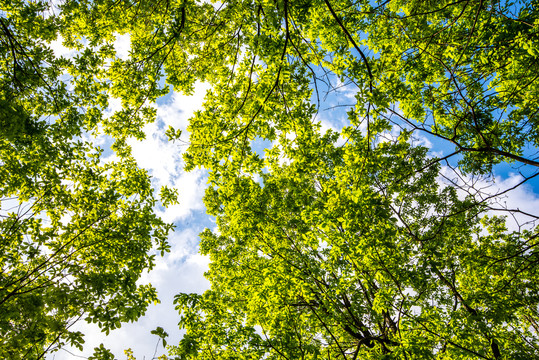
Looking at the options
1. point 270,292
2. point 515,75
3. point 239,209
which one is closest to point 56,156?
point 239,209

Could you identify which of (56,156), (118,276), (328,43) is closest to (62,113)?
(56,156)

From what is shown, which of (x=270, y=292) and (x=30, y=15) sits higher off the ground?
(x=30, y=15)

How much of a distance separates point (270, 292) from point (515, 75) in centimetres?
798

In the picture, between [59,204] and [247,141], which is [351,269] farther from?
[59,204]

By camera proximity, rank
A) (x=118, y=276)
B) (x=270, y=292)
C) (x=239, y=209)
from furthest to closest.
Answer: (x=239, y=209) < (x=270, y=292) < (x=118, y=276)

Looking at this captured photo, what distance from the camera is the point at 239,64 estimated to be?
5.69 metres

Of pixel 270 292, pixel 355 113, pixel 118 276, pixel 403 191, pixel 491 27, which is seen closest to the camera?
pixel 355 113

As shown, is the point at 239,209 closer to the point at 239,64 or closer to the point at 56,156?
the point at 239,64

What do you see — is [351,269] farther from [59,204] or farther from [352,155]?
[59,204]

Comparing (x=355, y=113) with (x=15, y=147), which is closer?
(x=355, y=113)

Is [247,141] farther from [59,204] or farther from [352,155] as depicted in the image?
[59,204]

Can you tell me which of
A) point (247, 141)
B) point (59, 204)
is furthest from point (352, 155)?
point (59, 204)

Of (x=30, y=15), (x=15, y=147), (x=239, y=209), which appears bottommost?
(x=239, y=209)

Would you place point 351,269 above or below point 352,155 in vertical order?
below
